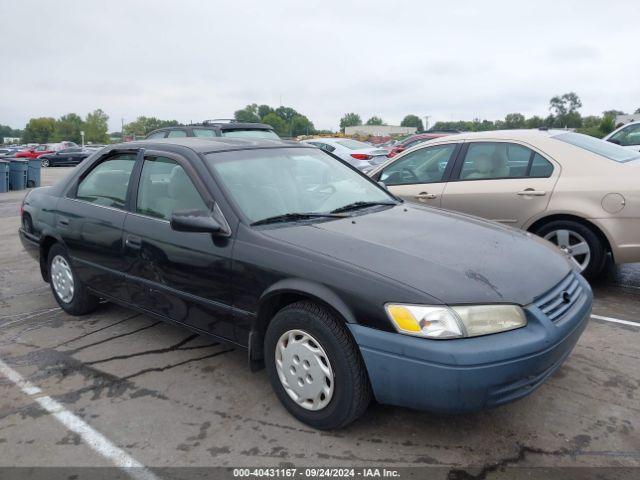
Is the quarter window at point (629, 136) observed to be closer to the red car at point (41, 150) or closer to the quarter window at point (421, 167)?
the quarter window at point (421, 167)

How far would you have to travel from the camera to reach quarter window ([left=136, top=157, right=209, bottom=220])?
3504 millimetres

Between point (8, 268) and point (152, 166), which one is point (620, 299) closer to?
point (152, 166)

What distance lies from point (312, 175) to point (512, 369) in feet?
6.52

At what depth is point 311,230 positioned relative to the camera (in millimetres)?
3074

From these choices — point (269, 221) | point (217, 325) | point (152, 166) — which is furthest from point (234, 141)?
point (217, 325)

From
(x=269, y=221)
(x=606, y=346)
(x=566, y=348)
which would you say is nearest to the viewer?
(x=566, y=348)

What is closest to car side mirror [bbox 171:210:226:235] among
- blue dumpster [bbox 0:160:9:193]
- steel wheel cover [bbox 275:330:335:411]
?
steel wheel cover [bbox 275:330:335:411]

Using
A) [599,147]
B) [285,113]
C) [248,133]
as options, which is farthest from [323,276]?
[285,113]

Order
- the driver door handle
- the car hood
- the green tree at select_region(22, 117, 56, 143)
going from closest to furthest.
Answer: the car hood, the driver door handle, the green tree at select_region(22, 117, 56, 143)

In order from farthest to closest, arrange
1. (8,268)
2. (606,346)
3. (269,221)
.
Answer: (8,268)
(606,346)
(269,221)

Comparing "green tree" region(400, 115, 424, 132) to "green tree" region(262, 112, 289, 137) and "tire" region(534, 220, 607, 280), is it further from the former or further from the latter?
"tire" region(534, 220, 607, 280)

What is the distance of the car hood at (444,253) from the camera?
101 inches

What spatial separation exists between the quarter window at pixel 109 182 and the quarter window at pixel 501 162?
330cm

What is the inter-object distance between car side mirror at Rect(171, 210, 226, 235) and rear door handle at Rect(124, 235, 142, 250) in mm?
672
